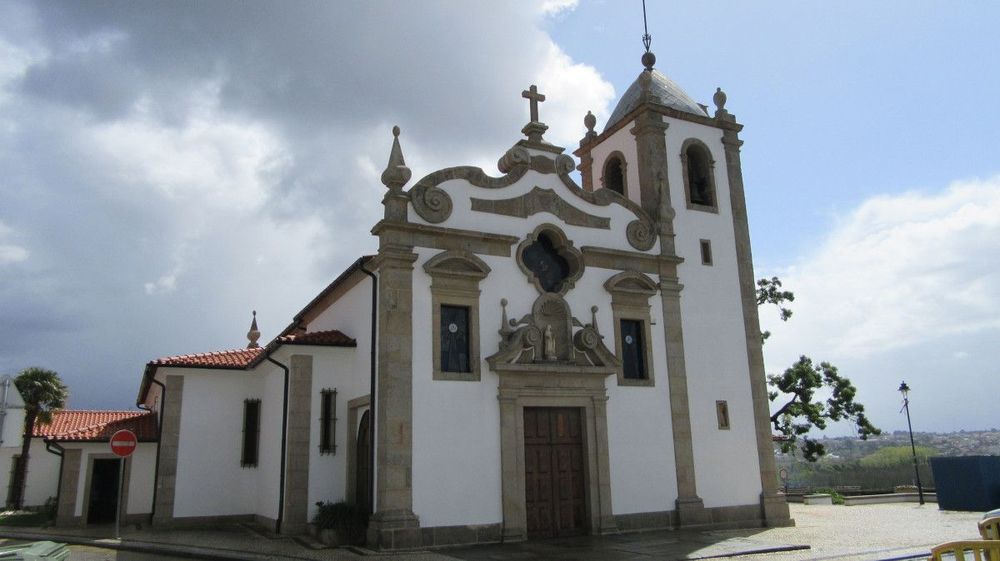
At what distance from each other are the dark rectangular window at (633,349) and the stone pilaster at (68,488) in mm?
15700

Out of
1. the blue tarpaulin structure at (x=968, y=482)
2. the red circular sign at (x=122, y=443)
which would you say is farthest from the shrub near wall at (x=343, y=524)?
the blue tarpaulin structure at (x=968, y=482)

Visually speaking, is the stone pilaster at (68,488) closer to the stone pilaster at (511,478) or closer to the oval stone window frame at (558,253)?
the stone pilaster at (511,478)

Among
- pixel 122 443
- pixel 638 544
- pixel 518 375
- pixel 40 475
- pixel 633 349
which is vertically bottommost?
pixel 638 544

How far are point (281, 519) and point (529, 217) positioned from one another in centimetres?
911

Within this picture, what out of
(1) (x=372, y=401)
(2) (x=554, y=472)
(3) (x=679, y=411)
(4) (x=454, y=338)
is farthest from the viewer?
(3) (x=679, y=411)

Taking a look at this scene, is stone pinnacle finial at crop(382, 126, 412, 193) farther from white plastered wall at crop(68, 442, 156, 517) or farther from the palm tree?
the palm tree

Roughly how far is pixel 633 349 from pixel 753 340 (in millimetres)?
4006

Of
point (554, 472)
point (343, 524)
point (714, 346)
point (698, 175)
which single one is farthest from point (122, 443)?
point (698, 175)

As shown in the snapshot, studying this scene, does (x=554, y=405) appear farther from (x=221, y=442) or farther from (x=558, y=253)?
(x=221, y=442)

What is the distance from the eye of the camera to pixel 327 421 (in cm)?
1741

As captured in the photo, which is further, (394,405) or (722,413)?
(722,413)

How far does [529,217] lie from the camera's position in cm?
1767

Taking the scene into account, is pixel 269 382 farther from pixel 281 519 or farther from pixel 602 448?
pixel 602 448

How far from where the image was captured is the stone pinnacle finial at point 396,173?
639 inches
